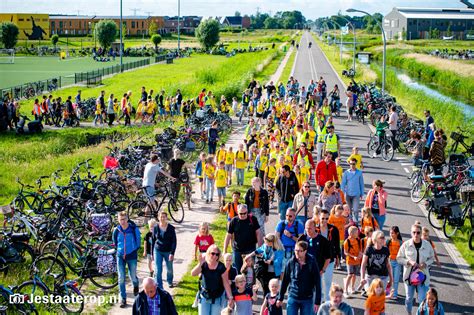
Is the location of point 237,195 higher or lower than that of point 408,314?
higher

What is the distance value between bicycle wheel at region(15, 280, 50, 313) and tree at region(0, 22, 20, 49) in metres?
92.2

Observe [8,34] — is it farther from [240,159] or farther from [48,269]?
[48,269]

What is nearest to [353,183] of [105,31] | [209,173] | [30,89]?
[209,173]

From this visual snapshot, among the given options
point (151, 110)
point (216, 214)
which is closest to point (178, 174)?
point (216, 214)

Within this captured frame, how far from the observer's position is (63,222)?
13.6 meters

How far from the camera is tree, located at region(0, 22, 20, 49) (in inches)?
3772

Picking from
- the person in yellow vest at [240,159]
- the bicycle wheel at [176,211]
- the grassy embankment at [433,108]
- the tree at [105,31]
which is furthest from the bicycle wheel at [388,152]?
the tree at [105,31]

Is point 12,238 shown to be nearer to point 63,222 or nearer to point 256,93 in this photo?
point 63,222

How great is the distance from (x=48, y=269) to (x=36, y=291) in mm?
1120

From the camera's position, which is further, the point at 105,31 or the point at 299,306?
the point at 105,31

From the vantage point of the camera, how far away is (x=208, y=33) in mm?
104188

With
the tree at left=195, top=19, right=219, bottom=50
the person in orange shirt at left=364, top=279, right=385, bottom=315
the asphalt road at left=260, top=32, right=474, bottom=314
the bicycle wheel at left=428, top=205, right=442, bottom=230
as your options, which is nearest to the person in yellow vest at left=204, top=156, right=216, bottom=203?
the asphalt road at left=260, top=32, right=474, bottom=314

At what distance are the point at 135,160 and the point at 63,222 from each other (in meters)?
5.53

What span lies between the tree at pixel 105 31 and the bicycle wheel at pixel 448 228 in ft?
287
